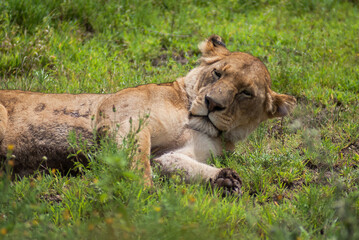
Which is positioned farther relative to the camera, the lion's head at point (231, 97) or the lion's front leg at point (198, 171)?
the lion's head at point (231, 97)

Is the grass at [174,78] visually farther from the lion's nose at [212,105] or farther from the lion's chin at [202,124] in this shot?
the lion's nose at [212,105]

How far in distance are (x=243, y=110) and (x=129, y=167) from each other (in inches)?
56.0

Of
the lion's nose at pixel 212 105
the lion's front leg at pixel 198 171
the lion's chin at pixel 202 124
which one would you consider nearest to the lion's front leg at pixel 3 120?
the lion's front leg at pixel 198 171

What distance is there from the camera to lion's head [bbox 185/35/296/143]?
3.96m

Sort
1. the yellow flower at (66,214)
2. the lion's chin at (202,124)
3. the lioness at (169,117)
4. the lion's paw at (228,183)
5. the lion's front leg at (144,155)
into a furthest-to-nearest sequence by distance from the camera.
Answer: the lion's chin at (202,124) < the lioness at (169,117) < the lion's paw at (228,183) < the lion's front leg at (144,155) < the yellow flower at (66,214)

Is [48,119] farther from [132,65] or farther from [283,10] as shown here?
[283,10]

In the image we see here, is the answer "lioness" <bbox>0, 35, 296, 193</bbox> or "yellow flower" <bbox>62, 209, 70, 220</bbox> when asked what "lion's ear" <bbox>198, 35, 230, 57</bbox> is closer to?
"lioness" <bbox>0, 35, 296, 193</bbox>

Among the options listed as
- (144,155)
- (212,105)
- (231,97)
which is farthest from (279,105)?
(144,155)

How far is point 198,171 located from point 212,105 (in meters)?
0.58

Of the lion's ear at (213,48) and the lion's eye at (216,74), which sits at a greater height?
the lion's ear at (213,48)

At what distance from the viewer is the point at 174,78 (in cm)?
585

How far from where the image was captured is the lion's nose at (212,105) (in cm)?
388

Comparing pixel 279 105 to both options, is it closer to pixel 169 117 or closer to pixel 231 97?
pixel 231 97

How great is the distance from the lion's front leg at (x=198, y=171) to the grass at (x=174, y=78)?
0.10m
